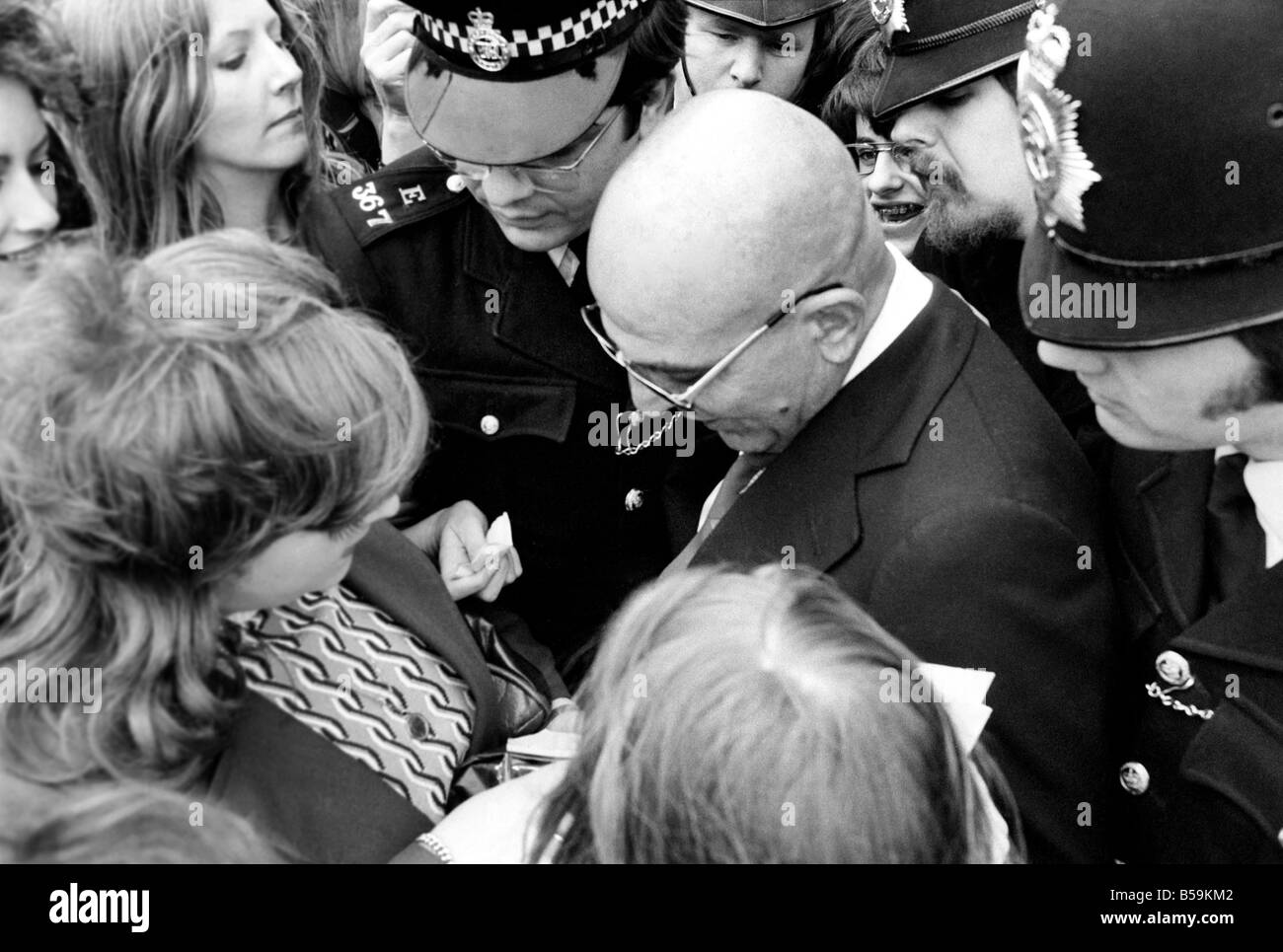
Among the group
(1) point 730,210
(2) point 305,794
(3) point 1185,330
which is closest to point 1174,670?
(3) point 1185,330

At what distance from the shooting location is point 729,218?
2.15 meters

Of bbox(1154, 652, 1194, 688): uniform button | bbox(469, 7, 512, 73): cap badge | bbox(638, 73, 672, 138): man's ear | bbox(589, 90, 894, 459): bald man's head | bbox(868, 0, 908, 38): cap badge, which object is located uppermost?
bbox(868, 0, 908, 38): cap badge

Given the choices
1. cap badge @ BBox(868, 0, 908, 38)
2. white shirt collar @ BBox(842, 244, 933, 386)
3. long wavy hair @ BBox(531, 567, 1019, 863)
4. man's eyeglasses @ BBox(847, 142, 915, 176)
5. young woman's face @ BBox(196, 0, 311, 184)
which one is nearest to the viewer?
long wavy hair @ BBox(531, 567, 1019, 863)

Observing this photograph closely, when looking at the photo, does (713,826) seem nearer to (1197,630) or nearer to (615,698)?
(615,698)

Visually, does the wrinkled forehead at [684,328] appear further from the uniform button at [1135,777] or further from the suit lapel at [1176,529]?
the uniform button at [1135,777]

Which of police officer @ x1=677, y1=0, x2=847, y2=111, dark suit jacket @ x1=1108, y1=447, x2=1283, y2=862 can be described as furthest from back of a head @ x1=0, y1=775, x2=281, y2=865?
police officer @ x1=677, y1=0, x2=847, y2=111

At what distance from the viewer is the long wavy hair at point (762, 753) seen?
1.48 meters

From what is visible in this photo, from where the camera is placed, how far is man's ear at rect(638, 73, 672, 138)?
268cm

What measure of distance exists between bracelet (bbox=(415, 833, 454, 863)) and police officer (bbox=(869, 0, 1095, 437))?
1.64 m

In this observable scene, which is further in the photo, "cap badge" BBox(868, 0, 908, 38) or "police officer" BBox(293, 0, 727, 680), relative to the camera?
"cap badge" BBox(868, 0, 908, 38)

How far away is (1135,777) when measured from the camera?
220 cm

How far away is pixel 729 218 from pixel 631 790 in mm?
975

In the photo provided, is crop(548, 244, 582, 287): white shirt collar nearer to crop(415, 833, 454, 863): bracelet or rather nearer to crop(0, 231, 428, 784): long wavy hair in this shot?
crop(0, 231, 428, 784): long wavy hair
